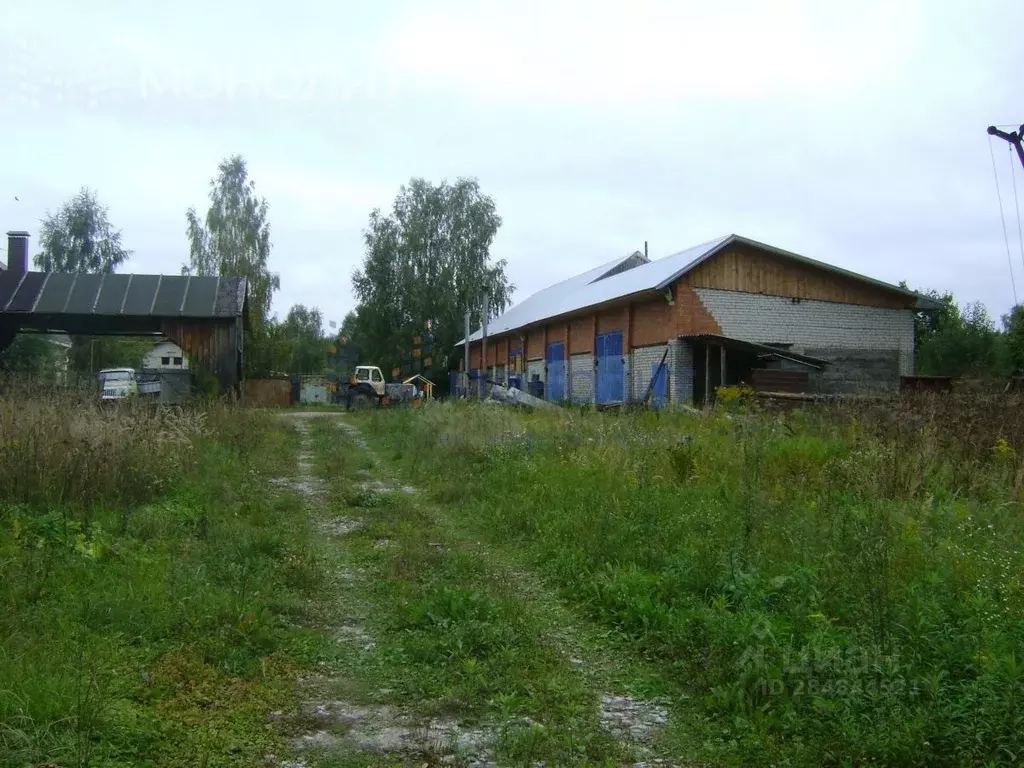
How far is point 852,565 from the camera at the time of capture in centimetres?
513

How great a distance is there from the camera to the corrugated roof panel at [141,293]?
22.0 meters

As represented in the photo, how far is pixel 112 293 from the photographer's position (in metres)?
22.3

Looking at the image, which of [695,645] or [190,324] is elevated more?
[190,324]

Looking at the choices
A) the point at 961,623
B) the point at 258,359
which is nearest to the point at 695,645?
the point at 961,623

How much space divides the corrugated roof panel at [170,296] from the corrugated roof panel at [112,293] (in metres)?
0.91

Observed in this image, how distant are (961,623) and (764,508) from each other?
102 inches

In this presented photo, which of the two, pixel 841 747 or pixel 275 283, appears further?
pixel 275 283

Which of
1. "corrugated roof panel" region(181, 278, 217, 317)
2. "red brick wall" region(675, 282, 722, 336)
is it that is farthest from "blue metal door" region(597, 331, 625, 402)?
"corrugated roof panel" region(181, 278, 217, 317)

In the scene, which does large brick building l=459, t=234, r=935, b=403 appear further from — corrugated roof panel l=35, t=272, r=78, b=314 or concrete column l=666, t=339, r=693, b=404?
corrugated roof panel l=35, t=272, r=78, b=314

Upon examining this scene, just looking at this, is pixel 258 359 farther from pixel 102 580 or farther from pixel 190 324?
pixel 102 580

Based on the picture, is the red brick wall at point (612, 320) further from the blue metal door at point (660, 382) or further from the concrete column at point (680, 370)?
the concrete column at point (680, 370)

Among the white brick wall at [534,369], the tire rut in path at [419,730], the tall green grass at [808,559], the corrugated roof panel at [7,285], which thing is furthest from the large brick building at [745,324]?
the tire rut in path at [419,730]

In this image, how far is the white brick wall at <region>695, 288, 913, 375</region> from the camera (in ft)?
77.5

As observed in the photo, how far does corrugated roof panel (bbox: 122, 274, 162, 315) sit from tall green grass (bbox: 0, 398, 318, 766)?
494 inches
